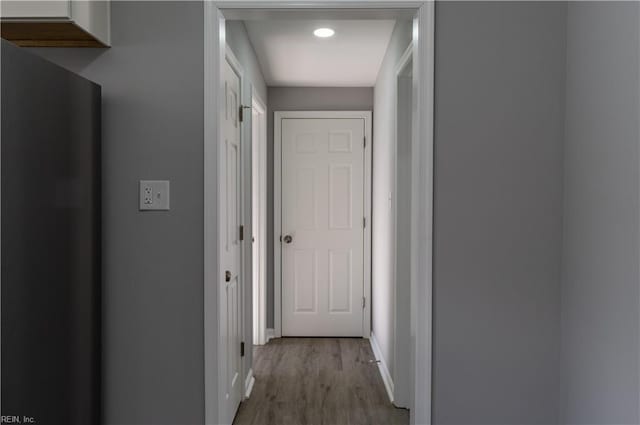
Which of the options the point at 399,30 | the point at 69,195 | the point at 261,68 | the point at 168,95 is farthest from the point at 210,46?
the point at 261,68

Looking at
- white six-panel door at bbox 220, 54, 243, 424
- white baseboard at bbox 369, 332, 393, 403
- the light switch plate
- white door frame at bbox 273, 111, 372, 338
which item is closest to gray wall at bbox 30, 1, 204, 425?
the light switch plate

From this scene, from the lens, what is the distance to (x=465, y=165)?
1.81 meters

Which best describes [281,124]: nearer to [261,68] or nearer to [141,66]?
[261,68]

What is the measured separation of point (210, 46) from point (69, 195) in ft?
2.44

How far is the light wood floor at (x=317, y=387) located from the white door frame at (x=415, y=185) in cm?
96

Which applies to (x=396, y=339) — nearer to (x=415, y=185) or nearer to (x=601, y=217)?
(x=415, y=185)

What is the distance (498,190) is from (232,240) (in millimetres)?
1392

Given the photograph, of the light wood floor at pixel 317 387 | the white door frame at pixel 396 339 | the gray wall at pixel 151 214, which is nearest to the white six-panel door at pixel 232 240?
the light wood floor at pixel 317 387

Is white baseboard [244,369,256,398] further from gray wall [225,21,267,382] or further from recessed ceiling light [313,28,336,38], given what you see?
recessed ceiling light [313,28,336,38]

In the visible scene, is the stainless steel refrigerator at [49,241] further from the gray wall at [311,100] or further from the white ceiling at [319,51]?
the gray wall at [311,100]

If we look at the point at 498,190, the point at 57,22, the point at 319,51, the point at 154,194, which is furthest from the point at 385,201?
the point at 57,22

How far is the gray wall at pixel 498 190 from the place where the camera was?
5.94 feet

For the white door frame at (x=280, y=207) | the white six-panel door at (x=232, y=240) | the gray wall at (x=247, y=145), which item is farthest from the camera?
the white door frame at (x=280, y=207)

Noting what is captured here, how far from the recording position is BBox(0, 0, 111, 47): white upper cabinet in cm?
155
